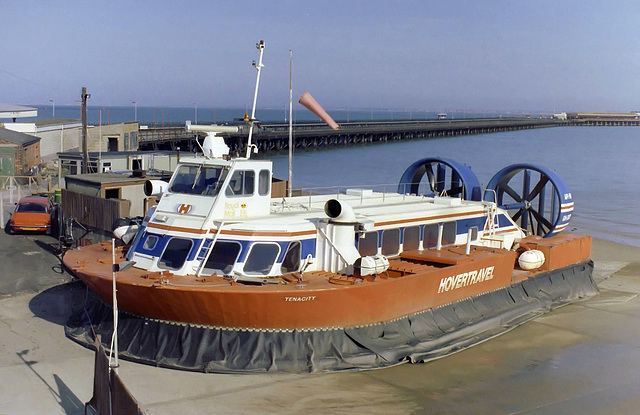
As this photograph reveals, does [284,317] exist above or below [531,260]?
below

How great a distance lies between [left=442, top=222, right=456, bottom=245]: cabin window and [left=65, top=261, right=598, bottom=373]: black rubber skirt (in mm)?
1450

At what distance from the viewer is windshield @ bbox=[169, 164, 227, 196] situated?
9.96m

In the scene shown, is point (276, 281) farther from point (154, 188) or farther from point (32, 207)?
point (32, 207)

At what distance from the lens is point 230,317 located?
29.1ft

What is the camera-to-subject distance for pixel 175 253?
950cm

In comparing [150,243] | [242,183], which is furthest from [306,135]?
[150,243]

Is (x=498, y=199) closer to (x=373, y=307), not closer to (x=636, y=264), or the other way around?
(x=636, y=264)

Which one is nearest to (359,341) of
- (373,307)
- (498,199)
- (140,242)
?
(373,307)

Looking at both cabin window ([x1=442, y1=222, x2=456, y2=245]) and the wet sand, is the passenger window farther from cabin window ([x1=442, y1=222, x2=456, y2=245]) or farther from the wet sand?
the wet sand

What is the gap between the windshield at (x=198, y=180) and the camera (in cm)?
996

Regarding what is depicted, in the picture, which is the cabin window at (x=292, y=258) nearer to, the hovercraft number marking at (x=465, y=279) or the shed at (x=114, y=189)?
the hovercraft number marking at (x=465, y=279)

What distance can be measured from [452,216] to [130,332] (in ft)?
19.9

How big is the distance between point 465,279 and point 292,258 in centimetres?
329

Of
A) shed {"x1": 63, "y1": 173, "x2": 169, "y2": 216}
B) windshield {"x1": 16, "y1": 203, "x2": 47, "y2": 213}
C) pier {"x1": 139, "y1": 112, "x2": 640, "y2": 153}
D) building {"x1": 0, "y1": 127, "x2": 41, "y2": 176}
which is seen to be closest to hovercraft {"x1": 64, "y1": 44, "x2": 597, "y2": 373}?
shed {"x1": 63, "y1": 173, "x2": 169, "y2": 216}
